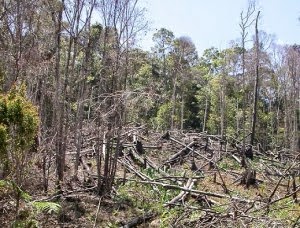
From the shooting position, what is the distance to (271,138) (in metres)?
36.2

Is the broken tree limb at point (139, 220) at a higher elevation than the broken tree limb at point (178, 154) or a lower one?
lower

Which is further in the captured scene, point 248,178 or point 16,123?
point 248,178

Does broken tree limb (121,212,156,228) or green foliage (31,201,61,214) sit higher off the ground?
green foliage (31,201,61,214)

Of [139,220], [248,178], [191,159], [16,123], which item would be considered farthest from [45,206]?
[191,159]

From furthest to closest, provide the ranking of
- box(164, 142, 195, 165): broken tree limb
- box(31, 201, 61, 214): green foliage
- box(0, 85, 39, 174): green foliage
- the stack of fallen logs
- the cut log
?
box(164, 142, 195, 165): broken tree limb → the cut log → the stack of fallen logs → box(0, 85, 39, 174): green foliage → box(31, 201, 61, 214): green foliage

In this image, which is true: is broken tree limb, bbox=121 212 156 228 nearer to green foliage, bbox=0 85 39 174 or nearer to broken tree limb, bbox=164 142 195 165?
green foliage, bbox=0 85 39 174

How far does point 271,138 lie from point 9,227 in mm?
30961

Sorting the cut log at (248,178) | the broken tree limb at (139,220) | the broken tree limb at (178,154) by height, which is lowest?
the broken tree limb at (139,220)

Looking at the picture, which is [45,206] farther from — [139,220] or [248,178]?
[248,178]

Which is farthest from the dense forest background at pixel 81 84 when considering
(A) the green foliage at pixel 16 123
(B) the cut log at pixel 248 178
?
(B) the cut log at pixel 248 178

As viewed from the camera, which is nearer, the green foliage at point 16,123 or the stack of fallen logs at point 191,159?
the green foliage at point 16,123

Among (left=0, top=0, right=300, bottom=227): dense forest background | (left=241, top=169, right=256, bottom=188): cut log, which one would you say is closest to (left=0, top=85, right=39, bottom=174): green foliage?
(left=0, top=0, right=300, bottom=227): dense forest background

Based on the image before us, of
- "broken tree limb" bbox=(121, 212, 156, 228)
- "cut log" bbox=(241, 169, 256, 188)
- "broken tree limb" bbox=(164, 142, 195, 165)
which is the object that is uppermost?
"broken tree limb" bbox=(164, 142, 195, 165)

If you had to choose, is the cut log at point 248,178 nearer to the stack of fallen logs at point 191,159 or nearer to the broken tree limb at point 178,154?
the stack of fallen logs at point 191,159
